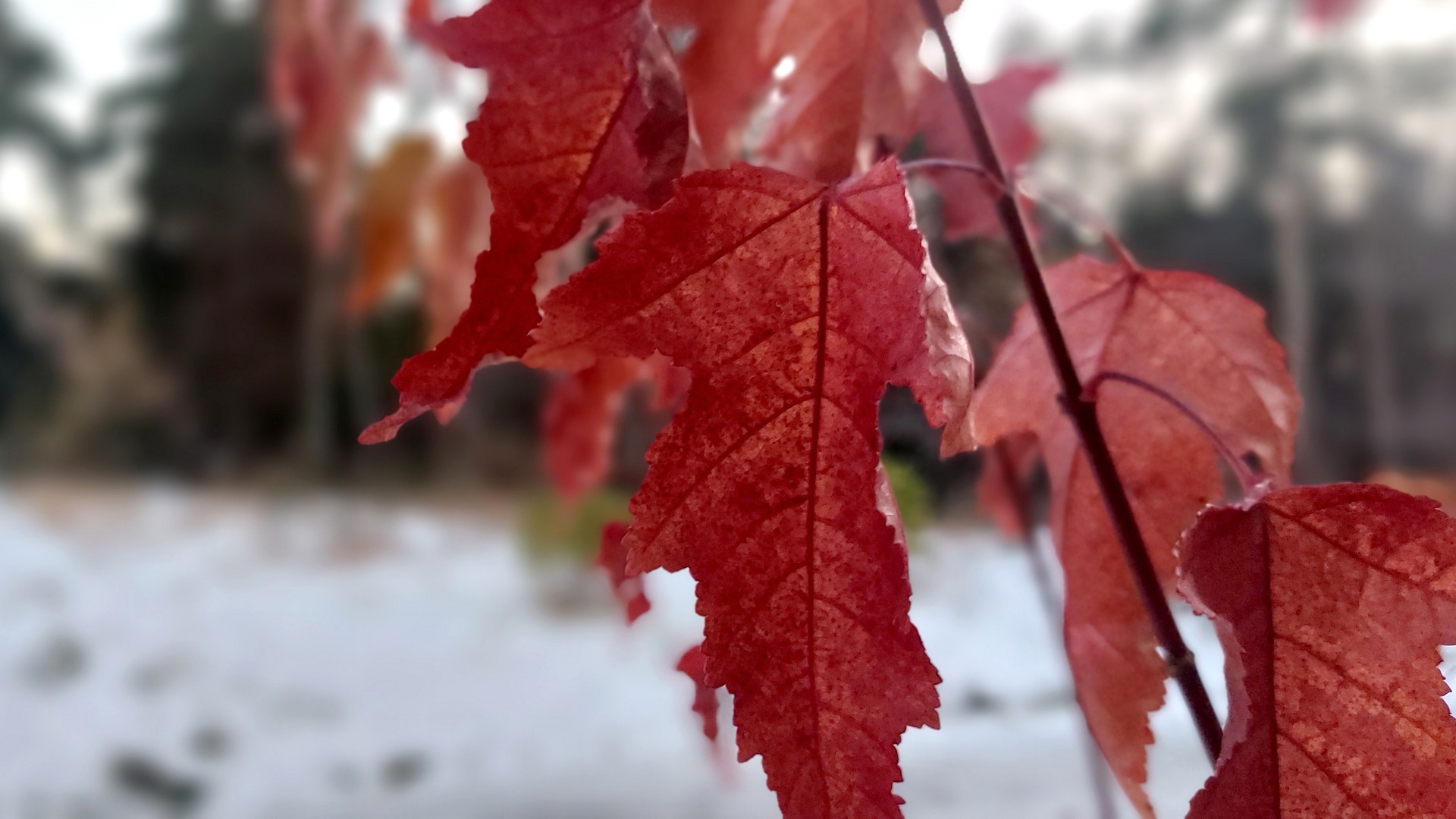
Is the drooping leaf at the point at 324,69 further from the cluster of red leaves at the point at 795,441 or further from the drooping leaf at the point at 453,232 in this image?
the cluster of red leaves at the point at 795,441

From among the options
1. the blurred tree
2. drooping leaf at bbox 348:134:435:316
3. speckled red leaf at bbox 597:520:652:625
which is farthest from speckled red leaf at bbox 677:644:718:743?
the blurred tree

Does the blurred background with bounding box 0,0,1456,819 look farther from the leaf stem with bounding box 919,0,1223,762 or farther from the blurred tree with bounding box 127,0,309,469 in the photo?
the leaf stem with bounding box 919,0,1223,762

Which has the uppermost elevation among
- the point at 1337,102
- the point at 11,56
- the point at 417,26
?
the point at 11,56

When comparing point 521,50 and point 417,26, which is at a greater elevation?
point 417,26

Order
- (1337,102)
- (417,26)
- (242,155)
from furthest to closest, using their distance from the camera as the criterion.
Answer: (242,155) < (1337,102) < (417,26)

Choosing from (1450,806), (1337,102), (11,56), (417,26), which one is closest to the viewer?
(1450,806)

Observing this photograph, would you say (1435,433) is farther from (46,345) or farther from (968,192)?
(46,345)

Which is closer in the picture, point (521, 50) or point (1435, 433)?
point (521, 50)

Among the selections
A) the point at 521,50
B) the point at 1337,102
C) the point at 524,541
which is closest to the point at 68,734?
the point at 524,541

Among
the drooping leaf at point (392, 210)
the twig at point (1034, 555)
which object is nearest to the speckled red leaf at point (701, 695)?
the twig at point (1034, 555)
